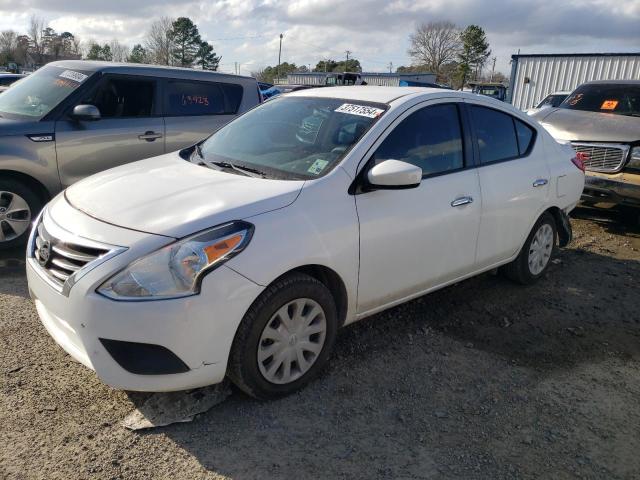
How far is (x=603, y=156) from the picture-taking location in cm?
656

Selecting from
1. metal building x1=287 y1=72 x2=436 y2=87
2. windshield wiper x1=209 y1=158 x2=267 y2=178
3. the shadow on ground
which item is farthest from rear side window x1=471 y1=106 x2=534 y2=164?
metal building x1=287 y1=72 x2=436 y2=87

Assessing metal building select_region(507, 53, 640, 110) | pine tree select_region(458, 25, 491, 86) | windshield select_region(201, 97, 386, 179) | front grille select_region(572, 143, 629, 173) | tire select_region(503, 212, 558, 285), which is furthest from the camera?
pine tree select_region(458, 25, 491, 86)

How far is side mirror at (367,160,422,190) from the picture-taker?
304cm

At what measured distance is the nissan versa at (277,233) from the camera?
2496 mm

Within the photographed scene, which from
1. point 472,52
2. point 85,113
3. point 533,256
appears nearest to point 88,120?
point 85,113

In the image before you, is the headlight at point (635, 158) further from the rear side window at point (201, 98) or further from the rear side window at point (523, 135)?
the rear side window at point (201, 98)

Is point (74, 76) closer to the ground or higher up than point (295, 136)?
higher up

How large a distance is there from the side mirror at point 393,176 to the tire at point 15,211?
11.5 ft

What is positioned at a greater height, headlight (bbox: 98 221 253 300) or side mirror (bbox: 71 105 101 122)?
side mirror (bbox: 71 105 101 122)

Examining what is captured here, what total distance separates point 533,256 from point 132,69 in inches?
174

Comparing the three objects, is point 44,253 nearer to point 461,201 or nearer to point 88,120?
point 461,201

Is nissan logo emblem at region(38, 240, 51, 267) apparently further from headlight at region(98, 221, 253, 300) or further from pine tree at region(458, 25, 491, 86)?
pine tree at region(458, 25, 491, 86)

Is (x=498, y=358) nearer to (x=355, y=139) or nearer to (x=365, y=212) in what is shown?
(x=365, y=212)

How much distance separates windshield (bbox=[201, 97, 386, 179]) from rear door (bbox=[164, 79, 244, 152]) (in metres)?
2.02
